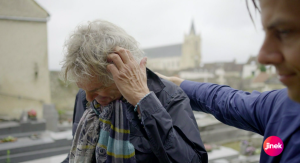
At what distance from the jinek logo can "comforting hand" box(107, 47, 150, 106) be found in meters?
0.65

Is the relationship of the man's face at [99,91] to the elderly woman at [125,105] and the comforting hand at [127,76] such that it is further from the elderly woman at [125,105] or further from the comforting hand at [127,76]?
the comforting hand at [127,76]

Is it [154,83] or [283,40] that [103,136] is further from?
[283,40]

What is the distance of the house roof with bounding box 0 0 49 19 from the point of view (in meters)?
1.91

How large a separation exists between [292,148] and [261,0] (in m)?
0.62

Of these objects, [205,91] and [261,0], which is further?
[205,91]

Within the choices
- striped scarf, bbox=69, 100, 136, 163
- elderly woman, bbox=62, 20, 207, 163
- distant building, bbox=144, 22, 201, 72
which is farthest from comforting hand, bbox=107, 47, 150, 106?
distant building, bbox=144, 22, 201, 72

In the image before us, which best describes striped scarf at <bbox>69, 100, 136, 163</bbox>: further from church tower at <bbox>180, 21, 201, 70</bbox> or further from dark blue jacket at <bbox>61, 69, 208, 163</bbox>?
church tower at <bbox>180, 21, 201, 70</bbox>

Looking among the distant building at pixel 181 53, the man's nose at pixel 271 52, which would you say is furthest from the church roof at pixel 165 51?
the man's nose at pixel 271 52

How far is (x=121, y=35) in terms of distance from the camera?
1.37 m

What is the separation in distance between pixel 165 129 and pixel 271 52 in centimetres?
67

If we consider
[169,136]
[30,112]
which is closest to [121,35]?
[169,136]

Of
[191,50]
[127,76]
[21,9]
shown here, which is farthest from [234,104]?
[191,50]

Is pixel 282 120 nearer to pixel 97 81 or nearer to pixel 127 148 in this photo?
pixel 127 148

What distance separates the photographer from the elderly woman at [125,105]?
1.16 metres
